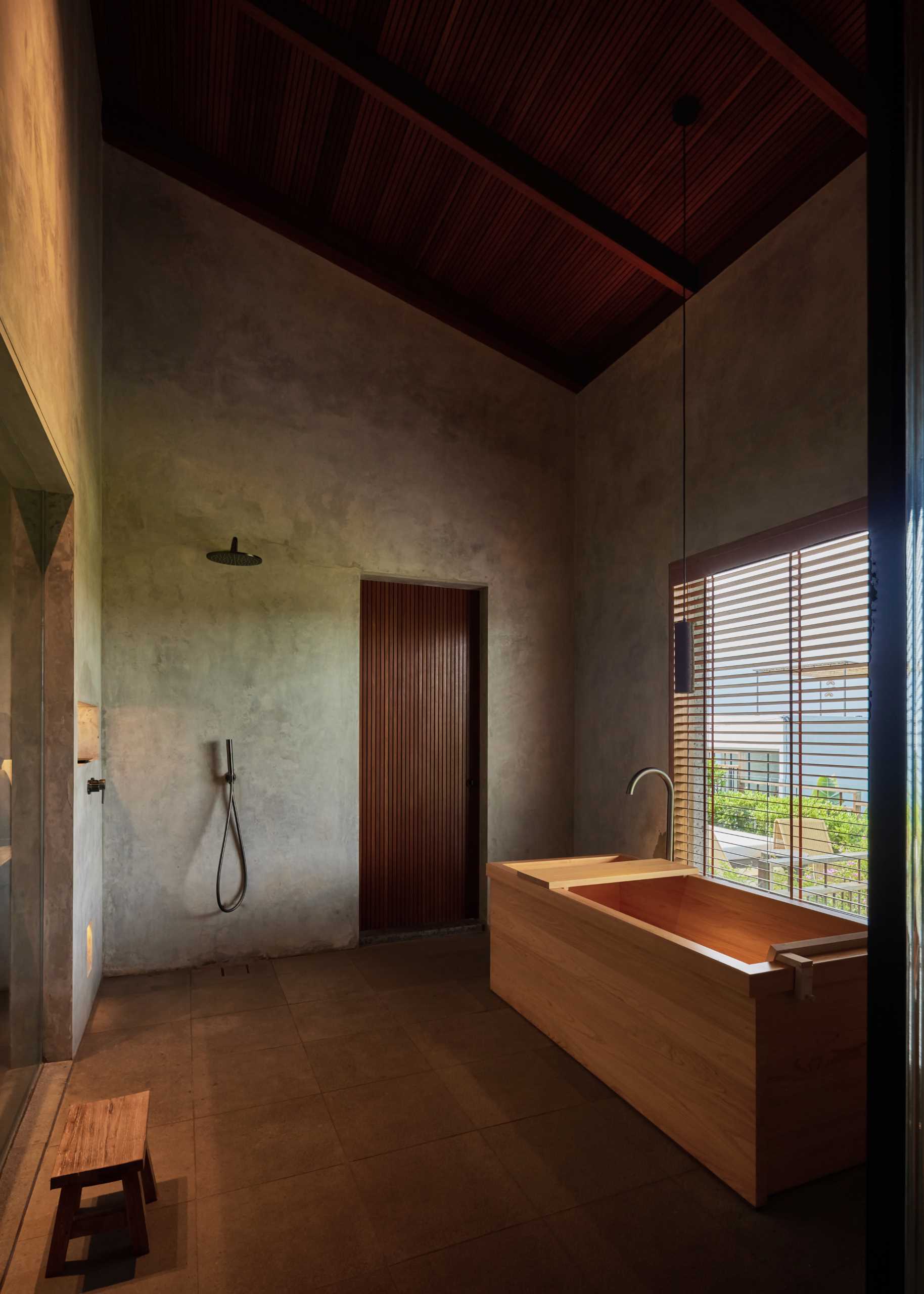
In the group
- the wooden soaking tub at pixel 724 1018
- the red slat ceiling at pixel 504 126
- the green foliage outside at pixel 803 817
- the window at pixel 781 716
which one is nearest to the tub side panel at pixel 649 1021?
the wooden soaking tub at pixel 724 1018

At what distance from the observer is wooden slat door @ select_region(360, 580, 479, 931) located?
5047 millimetres

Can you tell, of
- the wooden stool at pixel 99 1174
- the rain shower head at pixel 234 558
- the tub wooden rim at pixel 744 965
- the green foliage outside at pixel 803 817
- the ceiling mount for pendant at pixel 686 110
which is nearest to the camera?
the wooden stool at pixel 99 1174

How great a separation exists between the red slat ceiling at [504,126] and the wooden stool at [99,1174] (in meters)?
4.37

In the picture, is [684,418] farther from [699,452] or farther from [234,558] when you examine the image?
[234,558]

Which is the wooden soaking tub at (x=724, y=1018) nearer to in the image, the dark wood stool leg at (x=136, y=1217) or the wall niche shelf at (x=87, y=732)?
the dark wood stool leg at (x=136, y=1217)

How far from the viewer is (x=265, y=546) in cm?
466

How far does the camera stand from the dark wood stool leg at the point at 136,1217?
205cm

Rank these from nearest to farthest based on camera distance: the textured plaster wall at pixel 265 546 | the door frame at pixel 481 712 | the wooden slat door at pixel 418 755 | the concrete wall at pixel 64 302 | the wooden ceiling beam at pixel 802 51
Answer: the concrete wall at pixel 64 302, the wooden ceiling beam at pixel 802 51, the textured plaster wall at pixel 265 546, the wooden slat door at pixel 418 755, the door frame at pixel 481 712

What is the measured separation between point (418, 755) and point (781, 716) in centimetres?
242

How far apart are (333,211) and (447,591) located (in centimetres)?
251

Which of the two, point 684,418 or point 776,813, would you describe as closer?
point 776,813

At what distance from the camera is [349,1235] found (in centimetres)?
211

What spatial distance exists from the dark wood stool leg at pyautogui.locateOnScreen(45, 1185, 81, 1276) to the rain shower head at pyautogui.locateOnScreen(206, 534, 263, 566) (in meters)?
2.76

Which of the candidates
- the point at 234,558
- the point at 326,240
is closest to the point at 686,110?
the point at 326,240
